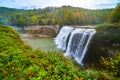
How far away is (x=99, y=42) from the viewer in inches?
632

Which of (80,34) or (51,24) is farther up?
(80,34)

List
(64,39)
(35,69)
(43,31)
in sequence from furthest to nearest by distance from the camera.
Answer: (43,31) < (64,39) < (35,69)

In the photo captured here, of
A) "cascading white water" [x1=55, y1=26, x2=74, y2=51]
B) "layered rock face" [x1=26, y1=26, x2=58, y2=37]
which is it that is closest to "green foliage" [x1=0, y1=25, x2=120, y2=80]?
"cascading white water" [x1=55, y1=26, x2=74, y2=51]

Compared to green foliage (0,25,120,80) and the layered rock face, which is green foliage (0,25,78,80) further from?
the layered rock face

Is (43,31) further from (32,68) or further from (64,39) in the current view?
(32,68)

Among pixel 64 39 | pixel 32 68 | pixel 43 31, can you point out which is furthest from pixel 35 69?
pixel 43 31

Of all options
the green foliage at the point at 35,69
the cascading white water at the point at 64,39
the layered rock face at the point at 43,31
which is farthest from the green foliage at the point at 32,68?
the layered rock face at the point at 43,31

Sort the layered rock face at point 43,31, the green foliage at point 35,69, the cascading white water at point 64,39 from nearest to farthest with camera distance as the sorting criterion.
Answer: the green foliage at point 35,69, the cascading white water at point 64,39, the layered rock face at point 43,31

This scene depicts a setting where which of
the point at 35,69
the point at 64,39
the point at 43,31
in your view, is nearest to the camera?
the point at 35,69

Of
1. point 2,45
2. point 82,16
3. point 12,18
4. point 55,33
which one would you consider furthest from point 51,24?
point 2,45

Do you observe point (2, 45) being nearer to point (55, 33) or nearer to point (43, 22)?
point (55, 33)

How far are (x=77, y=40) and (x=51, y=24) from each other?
28.6 meters

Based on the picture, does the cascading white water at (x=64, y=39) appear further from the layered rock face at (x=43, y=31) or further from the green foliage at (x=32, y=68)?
the green foliage at (x=32, y=68)

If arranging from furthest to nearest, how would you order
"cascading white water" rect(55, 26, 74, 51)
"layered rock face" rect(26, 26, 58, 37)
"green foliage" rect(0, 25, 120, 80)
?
"layered rock face" rect(26, 26, 58, 37)
"cascading white water" rect(55, 26, 74, 51)
"green foliage" rect(0, 25, 120, 80)
